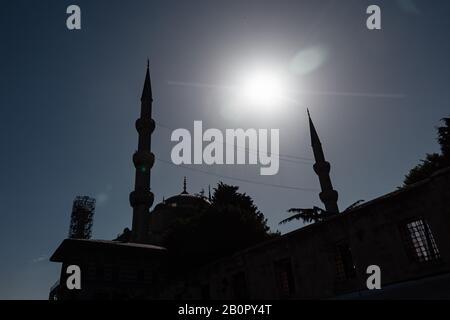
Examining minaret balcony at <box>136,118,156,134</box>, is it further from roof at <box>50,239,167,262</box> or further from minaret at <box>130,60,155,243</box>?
roof at <box>50,239,167,262</box>

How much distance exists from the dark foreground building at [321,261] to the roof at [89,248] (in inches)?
2.3

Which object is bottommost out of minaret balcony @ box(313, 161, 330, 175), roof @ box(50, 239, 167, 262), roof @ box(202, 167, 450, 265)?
roof @ box(202, 167, 450, 265)

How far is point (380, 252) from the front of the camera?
36.1 ft

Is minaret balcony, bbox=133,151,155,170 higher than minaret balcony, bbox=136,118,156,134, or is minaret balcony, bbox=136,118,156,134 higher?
minaret balcony, bbox=136,118,156,134

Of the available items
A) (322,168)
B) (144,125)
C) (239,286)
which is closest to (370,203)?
(239,286)

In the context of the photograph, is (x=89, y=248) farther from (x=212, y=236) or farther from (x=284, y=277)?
(x=284, y=277)

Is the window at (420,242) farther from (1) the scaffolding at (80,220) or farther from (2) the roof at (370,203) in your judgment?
(1) the scaffolding at (80,220)

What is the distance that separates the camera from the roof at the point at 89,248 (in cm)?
1925

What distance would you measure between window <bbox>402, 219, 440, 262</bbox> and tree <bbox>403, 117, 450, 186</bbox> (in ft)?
44.2

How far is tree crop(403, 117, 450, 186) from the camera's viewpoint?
76.1ft

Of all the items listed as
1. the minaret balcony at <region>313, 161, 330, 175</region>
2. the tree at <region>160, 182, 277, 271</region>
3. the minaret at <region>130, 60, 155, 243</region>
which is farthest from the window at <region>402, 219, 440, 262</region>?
the minaret balcony at <region>313, 161, 330, 175</region>
